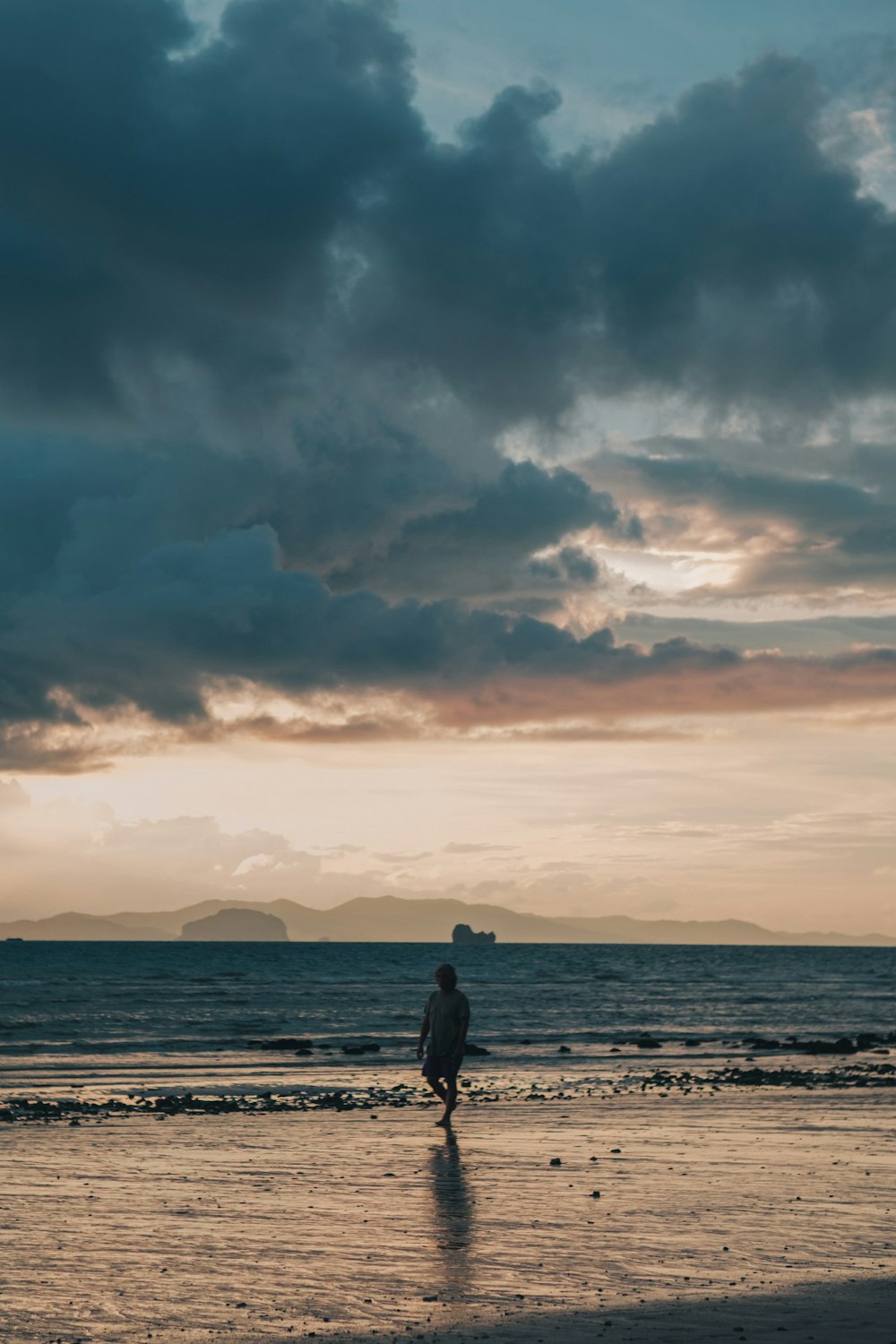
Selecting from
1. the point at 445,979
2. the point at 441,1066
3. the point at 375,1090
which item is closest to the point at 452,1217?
the point at 445,979

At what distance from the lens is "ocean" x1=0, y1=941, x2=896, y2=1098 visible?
102ft

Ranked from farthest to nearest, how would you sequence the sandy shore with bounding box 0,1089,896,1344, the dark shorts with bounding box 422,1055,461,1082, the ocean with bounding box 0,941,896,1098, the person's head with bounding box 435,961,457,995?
the ocean with bounding box 0,941,896,1098 → the dark shorts with bounding box 422,1055,461,1082 → the person's head with bounding box 435,961,457,995 → the sandy shore with bounding box 0,1089,896,1344

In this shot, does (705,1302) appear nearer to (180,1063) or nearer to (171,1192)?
(171,1192)

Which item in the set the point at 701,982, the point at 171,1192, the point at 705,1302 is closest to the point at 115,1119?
the point at 171,1192

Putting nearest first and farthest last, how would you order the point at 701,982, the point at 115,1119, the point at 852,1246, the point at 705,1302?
the point at 705,1302
the point at 852,1246
the point at 115,1119
the point at 701,982

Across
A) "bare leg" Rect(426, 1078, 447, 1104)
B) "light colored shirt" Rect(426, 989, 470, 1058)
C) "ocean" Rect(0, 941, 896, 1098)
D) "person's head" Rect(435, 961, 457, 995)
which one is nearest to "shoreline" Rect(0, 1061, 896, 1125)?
"ocean" Rect(0, 941, 896, 1098)

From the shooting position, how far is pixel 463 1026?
1978 centimetres

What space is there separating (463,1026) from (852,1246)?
9384mm

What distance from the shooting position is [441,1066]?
19812 mm

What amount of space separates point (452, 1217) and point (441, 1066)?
7.64m

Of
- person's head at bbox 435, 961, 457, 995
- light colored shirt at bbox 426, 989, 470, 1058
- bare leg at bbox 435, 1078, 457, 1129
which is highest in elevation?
person's head at bbox 435, 961, 457, 995

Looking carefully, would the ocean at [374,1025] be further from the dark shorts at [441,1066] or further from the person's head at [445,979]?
the person's head at [445,979]

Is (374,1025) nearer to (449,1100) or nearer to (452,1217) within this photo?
(449,1100)

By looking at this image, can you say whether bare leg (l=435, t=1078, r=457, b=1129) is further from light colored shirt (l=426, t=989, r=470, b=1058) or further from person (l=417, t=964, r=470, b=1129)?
light colored shirt (l=426, t=989, r=470, b=1058)
